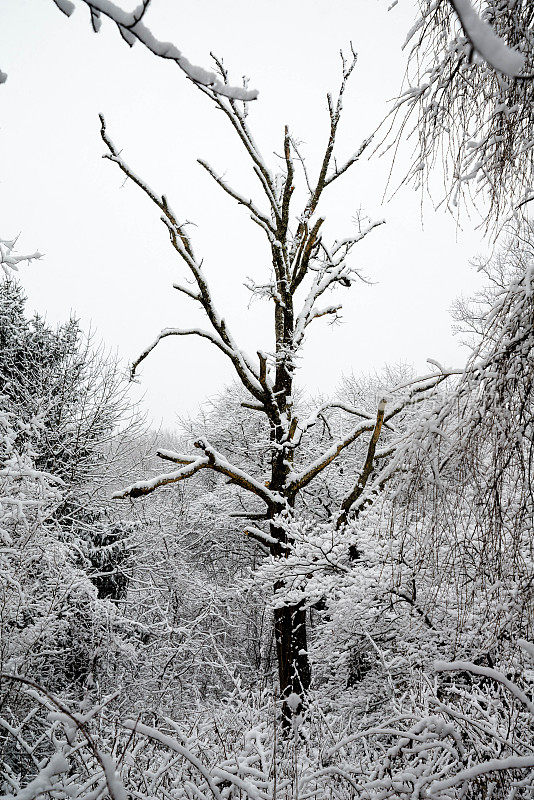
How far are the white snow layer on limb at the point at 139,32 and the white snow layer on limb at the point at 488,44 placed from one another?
1.28ft

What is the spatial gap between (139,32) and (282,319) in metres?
6.57

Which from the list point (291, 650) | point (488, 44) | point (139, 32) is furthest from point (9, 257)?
point (291, 650)

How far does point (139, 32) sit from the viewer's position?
757mm

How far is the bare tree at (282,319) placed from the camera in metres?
6.04

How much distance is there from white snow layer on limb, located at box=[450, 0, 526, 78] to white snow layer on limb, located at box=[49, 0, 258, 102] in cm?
39

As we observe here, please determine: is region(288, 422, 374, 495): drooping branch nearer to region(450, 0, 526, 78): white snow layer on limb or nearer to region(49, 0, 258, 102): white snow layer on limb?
region(49, 0, 258, 102): white snow layer on limb

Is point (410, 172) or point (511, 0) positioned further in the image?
point (410, 172)

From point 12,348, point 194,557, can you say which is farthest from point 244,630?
point 12,348

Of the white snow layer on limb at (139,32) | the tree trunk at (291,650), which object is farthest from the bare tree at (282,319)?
the white snow layer on limb at (139,32)

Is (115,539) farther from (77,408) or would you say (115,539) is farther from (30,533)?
(30,533)

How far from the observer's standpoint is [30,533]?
17.8 ft

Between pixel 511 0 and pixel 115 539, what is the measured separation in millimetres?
11134

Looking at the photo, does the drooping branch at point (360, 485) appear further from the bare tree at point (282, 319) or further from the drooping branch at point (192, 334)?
the drooping branch at point (192, 334)

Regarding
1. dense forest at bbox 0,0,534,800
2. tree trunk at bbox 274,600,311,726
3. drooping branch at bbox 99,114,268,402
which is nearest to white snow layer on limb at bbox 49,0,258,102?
dense forest at bbox 0,0,534,800
